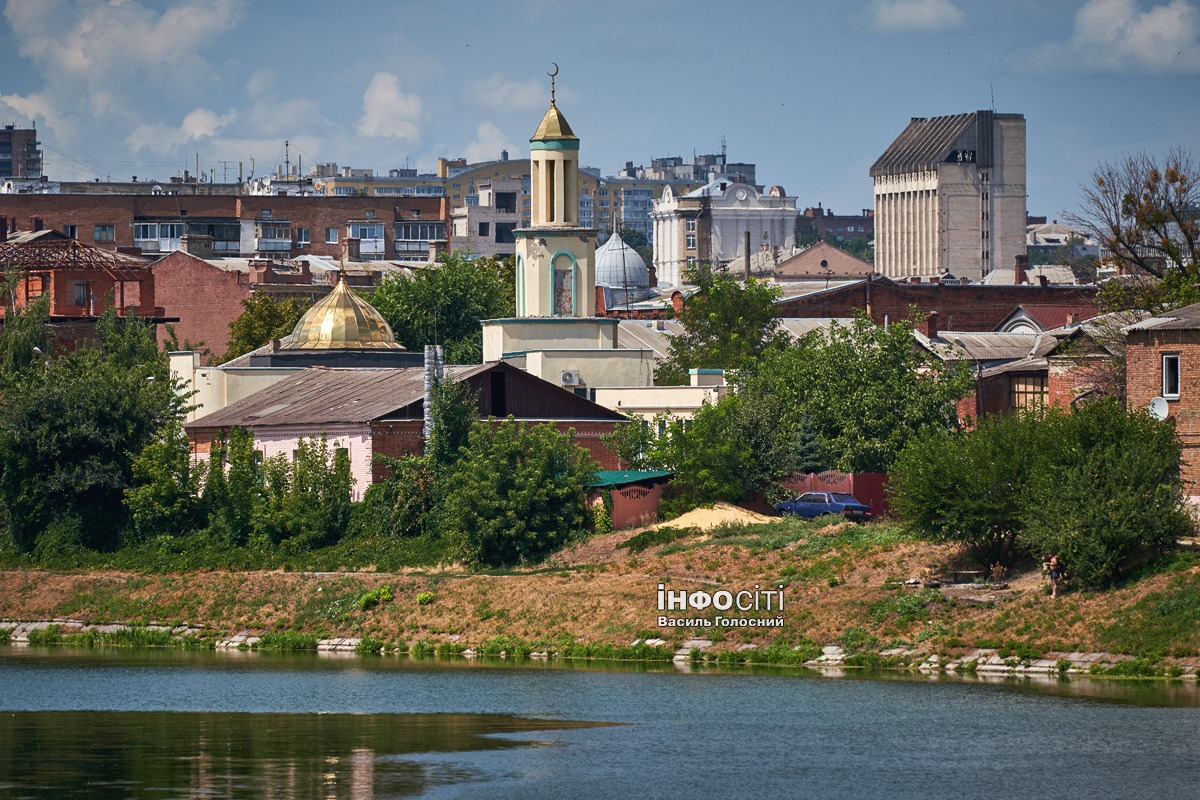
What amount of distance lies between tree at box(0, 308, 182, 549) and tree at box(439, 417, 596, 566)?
969 cm

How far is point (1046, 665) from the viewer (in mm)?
35219

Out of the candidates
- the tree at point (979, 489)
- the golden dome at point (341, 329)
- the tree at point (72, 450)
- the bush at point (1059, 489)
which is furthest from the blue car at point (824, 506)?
the golden dome at point (341, 329)

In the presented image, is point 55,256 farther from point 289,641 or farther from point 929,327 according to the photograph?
point 289,641

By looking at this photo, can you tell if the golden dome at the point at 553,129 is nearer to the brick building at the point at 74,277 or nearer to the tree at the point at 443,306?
the tree at the point at 443,306

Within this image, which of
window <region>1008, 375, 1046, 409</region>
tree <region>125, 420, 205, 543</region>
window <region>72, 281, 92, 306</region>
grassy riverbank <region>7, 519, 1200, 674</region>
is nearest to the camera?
grassy riverbank <region>7, 519, 1200, 674</region>

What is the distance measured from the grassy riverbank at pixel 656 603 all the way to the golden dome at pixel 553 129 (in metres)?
17.2

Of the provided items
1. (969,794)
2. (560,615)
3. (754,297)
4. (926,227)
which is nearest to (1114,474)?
(560,615)

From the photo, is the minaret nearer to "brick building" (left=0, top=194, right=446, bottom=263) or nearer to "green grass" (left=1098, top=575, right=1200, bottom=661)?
"green grass" (left=1098, top=575, right=1200, bottom=661)

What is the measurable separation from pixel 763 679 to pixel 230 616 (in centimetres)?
1421

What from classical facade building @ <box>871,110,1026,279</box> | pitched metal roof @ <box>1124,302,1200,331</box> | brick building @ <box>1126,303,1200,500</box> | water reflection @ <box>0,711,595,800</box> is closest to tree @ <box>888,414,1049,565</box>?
brick building @ <box>1126,303,1200,500</box>

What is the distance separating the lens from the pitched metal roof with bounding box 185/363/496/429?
169 feet

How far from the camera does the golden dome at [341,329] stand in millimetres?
62250

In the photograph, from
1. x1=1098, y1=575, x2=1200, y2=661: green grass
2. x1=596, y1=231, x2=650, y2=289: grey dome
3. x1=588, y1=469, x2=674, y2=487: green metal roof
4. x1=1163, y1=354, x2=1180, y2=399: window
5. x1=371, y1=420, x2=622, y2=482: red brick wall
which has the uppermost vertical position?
x1=596, y1=231, x2=650, y2=289: grey dome

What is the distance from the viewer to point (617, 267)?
139 meters
